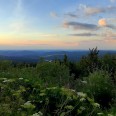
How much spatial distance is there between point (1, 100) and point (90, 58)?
33.6 meters

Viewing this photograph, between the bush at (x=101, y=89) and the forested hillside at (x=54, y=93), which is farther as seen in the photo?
the bush at (x=101, y=89)

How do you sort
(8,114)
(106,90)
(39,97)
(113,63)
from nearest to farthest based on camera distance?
1. (8,114)
2. (39,97)
3. (106,90)
4. (113,63)

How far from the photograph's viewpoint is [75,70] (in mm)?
46906

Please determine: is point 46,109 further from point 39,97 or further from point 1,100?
point 1,100

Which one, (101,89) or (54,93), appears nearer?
(54,93)

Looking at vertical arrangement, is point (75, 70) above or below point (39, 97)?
below

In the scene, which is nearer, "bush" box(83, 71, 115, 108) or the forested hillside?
the forested hillside

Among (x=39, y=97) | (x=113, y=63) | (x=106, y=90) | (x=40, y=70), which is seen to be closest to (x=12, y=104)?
(x=39, y=97)

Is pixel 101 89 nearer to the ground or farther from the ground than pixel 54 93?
nearer to the ground

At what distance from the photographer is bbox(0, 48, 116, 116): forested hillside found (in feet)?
21.2

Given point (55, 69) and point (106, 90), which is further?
point (55, 69)

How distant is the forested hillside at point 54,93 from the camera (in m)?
6.47

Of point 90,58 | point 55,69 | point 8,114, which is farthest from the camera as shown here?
point 90,58

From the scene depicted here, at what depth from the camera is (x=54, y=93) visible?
7.83m
